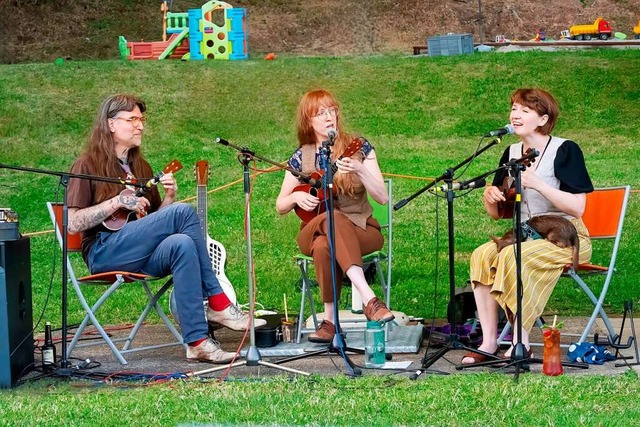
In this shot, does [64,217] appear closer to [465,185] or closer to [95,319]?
[95,319]

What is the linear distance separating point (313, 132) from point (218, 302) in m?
1.07

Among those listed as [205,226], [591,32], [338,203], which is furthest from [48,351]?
[591,32]

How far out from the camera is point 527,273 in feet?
19.1

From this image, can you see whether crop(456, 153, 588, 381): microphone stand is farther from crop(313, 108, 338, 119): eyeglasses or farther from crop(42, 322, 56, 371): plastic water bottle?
crop(42, 322, 56, 371): plastic water bottle

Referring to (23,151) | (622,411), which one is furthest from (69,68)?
(622,411)

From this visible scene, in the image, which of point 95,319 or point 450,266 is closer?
point 450,266

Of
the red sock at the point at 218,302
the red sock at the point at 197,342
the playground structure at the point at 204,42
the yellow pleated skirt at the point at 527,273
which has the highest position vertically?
the playground structure at the point at 204,42

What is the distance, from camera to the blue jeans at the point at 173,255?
5996mm

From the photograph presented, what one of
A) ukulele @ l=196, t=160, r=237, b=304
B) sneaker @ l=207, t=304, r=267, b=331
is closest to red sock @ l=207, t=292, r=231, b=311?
sneaker @ l=207, t=304, r=267, b=331

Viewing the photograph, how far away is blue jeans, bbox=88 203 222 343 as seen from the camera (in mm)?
5996

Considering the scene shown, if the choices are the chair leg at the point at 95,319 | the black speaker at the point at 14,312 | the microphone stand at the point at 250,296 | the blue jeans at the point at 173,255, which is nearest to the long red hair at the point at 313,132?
the blue jeans at the point at 173,255

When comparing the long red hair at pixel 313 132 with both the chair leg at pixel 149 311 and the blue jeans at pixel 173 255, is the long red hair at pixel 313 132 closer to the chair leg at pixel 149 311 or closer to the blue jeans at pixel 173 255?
the blue jeans at pixel 173 255

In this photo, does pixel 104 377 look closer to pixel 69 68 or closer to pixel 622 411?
pixel 622 411

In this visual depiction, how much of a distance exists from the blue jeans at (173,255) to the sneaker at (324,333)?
21.8 inches
